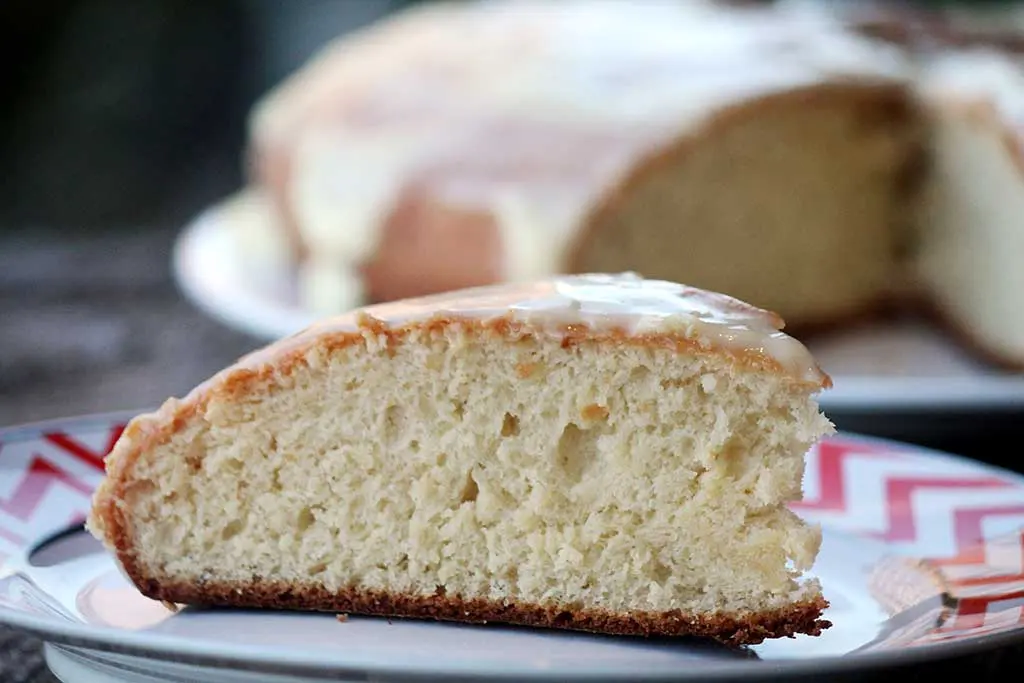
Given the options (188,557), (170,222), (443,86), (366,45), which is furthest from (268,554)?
(170,222)

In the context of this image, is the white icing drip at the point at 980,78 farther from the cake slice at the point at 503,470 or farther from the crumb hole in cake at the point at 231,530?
the crumb hole in cake at the point at 231,530

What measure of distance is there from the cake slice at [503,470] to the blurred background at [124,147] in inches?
66.2

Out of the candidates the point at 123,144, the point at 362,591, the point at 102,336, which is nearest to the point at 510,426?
the point at 362,591

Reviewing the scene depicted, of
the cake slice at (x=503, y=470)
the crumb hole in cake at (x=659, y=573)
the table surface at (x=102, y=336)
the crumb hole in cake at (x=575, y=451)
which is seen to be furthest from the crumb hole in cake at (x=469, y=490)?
the table surface at (x=102, y=336)

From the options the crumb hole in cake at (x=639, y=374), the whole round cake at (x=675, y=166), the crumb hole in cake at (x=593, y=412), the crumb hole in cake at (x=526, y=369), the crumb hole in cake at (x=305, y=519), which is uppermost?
the whole round cake at (x=675, y=166)

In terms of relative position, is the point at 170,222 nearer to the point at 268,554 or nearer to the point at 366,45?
the point at 366,45

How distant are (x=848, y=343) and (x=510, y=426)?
1851mm

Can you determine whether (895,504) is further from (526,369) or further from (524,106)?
(524,106)

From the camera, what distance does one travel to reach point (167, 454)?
1720 millimetres

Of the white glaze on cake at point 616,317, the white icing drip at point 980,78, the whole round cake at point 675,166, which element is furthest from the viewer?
the white icing drip at point 980,78

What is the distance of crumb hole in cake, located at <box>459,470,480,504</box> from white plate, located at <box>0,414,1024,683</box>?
153mm

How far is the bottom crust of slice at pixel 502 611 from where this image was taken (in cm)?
165

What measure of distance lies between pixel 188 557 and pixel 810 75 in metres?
2.21

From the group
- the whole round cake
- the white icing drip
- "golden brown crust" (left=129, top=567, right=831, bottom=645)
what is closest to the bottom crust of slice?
"golden brown crust" (left=129, top=567, right=831, bottom=645)
